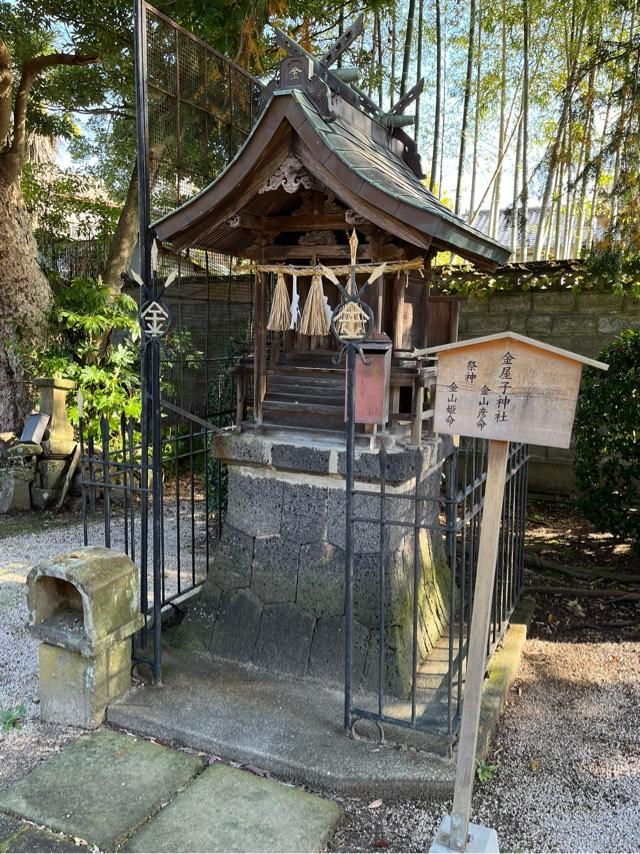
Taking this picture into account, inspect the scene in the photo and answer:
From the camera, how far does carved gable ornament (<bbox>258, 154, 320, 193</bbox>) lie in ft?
11.5

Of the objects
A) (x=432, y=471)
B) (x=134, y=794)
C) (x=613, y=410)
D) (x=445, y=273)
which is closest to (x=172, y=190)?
(x=432, y=471)

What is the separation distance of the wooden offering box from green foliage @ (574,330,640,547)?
152 inches

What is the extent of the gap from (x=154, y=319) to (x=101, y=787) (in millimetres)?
2498

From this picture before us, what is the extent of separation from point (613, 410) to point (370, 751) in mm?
4036

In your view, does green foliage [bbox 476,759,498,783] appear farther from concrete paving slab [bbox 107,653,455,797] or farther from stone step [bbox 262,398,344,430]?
stone step [bbox 262,398,344,430]

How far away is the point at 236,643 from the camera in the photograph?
426cm

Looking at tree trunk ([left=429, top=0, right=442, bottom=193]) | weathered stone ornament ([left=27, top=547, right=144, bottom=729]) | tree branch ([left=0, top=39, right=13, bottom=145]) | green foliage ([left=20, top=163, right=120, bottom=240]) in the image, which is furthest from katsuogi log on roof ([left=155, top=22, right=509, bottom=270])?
green foliage ([left=20, top=163, right=120, bottom=240])

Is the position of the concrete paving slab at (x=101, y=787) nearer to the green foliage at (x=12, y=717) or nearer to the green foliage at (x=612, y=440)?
the green foliage at (x=12, y=717)

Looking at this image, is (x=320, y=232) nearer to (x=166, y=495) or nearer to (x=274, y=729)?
(x=274, y=729)

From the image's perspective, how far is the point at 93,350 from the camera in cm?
867

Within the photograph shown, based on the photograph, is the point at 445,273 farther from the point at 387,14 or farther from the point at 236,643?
the point at 236,643

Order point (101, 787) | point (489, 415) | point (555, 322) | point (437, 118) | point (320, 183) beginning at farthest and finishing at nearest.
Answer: point (437, 118)
point (555, 322)
point (320, 183)
point (101, 787)
point (489, 415)

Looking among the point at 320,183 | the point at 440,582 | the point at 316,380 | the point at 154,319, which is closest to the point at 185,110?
the point at 320,183

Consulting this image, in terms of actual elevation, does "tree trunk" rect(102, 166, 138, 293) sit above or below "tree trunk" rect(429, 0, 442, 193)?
below
